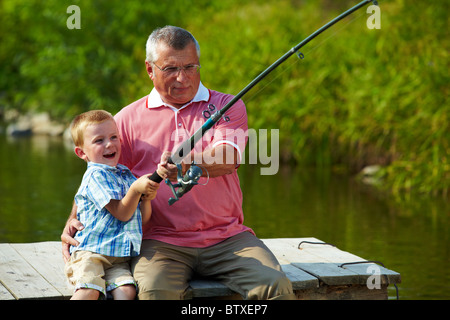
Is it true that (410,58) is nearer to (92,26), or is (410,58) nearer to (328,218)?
(328,218)

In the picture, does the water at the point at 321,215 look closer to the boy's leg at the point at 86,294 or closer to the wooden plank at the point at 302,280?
the wooden plank at the point at 302,280

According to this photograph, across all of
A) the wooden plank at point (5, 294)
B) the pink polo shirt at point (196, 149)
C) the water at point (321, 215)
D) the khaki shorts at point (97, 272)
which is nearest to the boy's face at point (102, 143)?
the pink polo shirt at point (196, 149)

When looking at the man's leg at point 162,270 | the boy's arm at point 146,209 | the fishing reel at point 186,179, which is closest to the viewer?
the fishing reel at point 186,179

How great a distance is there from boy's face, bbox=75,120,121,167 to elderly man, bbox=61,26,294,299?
17 cm

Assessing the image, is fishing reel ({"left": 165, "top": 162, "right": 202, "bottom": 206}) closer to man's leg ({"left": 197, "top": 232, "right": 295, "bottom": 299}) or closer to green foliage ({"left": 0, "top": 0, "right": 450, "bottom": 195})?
man's leg ({"left": 197, "top": 232, "right": 295, "bottom": 299})

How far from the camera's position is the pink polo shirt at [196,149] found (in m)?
3.27

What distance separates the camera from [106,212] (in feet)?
10.3

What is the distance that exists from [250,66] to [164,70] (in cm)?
929

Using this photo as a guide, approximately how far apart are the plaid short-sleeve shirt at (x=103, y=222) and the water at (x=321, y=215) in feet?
7.53

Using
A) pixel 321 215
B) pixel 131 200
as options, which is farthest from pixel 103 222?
pixel 321 215

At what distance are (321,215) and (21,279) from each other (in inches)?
189

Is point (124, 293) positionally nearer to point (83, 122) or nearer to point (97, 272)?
point (97, 272)

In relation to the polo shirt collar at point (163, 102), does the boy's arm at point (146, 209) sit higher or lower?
lower

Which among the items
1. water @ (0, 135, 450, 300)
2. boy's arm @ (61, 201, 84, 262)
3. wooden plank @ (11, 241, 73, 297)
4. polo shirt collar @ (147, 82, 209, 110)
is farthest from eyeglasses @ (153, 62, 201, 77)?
water @ (0, 135, 450, 300)
